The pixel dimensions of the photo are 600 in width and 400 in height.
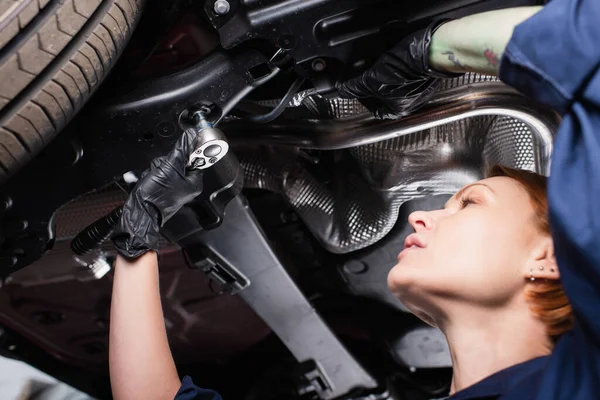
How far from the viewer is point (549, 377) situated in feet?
2.49

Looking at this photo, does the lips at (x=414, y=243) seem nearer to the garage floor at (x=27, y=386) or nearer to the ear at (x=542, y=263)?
the ear at (x=542, y=263)

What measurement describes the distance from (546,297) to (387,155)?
0.38 m

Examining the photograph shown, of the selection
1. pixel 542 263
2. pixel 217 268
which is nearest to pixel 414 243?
pixel 542 263

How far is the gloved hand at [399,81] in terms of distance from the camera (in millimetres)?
875

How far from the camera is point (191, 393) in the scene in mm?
1075

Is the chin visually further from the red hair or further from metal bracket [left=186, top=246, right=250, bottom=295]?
metal bracket [left=186, top=246, right=250, bottom=295]

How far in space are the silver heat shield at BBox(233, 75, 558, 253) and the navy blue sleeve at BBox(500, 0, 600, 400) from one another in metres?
0.38

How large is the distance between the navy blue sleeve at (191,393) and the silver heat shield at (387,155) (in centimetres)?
39

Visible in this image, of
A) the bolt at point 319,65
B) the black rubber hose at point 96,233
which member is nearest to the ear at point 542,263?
the bolt at point 319,65

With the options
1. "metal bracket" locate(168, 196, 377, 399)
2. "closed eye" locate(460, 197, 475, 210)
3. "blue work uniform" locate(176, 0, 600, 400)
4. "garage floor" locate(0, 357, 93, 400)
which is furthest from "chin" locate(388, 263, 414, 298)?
"garage floor" locate(0, 357, 93, 400)

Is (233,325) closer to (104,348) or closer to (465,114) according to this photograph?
(104,348)

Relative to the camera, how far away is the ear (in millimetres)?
973

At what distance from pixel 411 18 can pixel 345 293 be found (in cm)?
87

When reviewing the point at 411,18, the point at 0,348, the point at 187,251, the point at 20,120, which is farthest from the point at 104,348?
the point at 411,18
